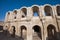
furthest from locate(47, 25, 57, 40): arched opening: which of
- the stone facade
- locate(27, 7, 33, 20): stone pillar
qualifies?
locate(27, 7, 33, 20): stone pillar

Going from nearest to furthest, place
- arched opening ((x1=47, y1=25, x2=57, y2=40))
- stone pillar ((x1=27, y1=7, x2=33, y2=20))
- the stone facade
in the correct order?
the stone facade
arched opening ((x1=47, y1=25, x2=57, y2=40))
stone pillar ((x1=27, y1=7, x2=33, y2=20))

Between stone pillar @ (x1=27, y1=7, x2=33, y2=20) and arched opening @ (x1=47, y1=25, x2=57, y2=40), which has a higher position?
stone pillar @ (x1=27, y1=7, x2=33, y2=20)

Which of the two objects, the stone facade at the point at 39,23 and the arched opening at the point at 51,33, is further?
the arched opening at the point at 51,33

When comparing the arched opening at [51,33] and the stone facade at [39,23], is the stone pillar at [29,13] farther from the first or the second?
the arched opening at [51,33]

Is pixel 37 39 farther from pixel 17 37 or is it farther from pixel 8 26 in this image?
pixel 8 26

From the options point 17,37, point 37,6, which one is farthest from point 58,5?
point 17,37

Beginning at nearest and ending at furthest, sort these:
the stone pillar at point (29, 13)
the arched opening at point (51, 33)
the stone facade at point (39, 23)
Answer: the stone facade at point (39, 23)
the arched opening at point (51, 33)
the stone pillar at point (29, 13)

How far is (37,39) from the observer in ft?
56.0

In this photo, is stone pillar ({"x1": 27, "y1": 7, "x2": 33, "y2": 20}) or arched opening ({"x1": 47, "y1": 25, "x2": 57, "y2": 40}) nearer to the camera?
arched opening ({"x1": 47, "y1": 25, "x2": 57, "y2": 40})

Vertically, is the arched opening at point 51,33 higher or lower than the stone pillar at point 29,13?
lower

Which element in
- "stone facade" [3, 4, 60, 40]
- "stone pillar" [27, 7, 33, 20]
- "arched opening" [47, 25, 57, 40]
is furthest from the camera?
"stone pillar" [27, 7, 33, 20]

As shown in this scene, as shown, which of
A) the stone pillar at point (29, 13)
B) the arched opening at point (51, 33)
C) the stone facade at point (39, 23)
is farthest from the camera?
the stone pillar at point (29, 13)

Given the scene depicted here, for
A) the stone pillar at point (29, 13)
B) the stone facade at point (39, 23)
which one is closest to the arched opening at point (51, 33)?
the stone facade at point (39, 23)

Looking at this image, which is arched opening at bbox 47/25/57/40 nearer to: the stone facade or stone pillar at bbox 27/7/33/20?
the stone facade
